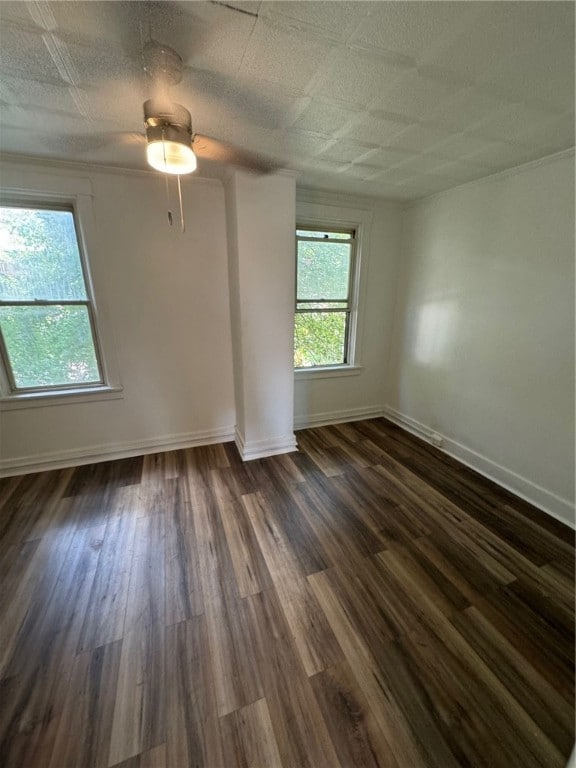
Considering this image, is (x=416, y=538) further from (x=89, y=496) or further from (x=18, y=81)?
(x=18, y=81)

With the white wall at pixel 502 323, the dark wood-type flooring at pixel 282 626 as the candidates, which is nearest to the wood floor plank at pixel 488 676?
the dark wood-type flooring at pixel 282 626

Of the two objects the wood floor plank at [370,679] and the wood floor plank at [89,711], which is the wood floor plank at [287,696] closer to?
the wood floor plank at [370,679]

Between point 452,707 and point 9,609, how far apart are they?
1.98 metres

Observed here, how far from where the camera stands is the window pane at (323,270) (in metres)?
2.96

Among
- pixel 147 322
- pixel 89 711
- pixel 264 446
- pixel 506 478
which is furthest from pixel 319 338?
pixel 89 711

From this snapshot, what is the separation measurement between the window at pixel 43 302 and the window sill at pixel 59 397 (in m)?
0.06

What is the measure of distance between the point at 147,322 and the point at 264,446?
4.95 ft

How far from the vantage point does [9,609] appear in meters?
1.42

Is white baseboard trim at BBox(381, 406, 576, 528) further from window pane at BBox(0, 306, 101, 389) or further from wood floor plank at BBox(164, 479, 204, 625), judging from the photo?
window pane at BBox(0, 306, 101, 389)

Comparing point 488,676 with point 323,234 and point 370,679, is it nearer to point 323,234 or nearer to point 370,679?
point 370,679

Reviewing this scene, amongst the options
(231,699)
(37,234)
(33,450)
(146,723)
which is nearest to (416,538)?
(231,699)

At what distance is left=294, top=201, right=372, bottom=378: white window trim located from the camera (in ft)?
9.23

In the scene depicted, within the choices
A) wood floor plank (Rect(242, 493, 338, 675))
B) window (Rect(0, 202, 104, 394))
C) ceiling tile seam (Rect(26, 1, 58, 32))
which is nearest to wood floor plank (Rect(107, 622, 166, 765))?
wood floor plank (Rect(242, 493, 338, 675))

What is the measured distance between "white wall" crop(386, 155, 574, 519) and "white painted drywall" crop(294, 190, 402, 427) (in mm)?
229
